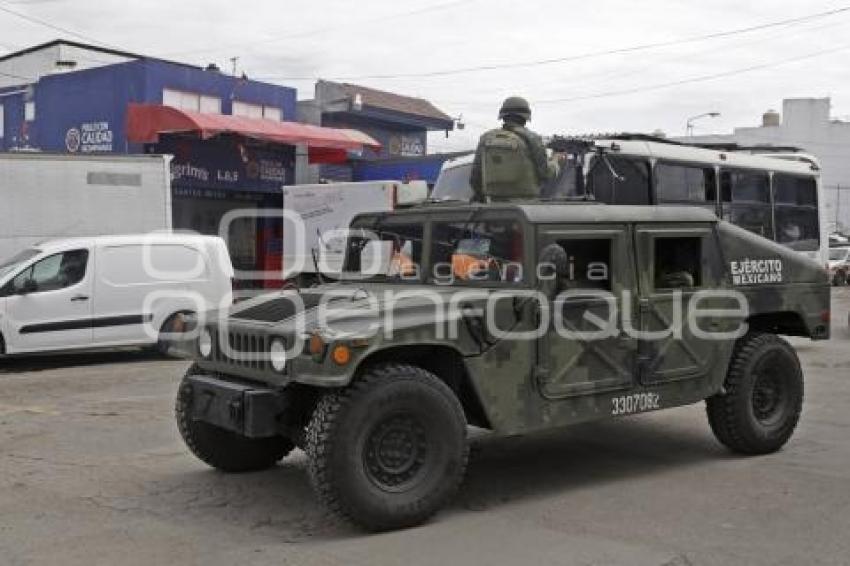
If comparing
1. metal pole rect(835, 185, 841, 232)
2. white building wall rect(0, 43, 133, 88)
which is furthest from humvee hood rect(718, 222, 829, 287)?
metal pole rect(835, 185, 841, 232)

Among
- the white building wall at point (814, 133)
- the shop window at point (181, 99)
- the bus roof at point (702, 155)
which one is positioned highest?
the white building wall at point (814, 133)

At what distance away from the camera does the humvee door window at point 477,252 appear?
6.15 metres

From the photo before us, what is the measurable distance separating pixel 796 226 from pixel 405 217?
10.7 m

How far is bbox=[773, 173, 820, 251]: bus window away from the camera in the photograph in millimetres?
15305

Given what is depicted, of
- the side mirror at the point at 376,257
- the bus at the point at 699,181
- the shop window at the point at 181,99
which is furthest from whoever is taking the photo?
the shop window at the point at 181,99

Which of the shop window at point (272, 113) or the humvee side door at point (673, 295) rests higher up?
the shop window at point (272, 113)

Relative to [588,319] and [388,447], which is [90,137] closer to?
[588,319]

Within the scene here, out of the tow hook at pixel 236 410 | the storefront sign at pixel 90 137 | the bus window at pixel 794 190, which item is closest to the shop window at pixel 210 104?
the storefront sign at pixel 90 137

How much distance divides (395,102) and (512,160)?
2732 centimetres

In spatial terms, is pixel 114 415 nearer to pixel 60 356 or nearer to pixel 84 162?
pixel 60 356

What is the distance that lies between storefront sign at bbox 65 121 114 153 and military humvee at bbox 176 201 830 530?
16.2 metres

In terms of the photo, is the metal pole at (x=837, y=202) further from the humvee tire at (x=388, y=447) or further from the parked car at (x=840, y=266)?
the humvee tire at (x=388, y=447)

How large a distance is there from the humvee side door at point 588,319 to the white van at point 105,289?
7192 mm

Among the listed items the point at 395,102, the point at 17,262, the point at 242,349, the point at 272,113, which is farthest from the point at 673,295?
the point at 395,102
